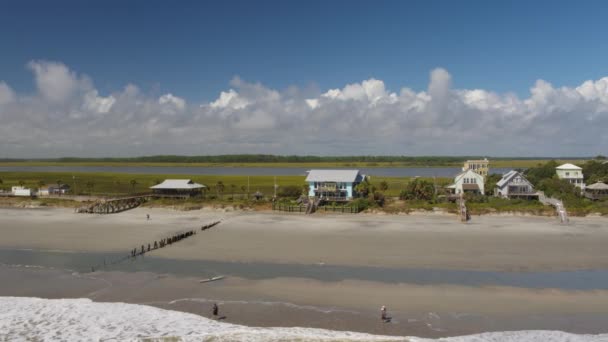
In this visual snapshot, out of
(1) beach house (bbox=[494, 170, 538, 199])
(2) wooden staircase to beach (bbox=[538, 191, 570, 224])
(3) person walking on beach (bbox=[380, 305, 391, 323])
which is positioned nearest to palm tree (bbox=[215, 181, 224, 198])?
(1) beach house (bbox=[494, 170, 538, 199])

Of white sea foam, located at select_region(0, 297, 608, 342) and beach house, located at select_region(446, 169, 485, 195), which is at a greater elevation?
beach house, located at select_region(446, 169, 485, 195)

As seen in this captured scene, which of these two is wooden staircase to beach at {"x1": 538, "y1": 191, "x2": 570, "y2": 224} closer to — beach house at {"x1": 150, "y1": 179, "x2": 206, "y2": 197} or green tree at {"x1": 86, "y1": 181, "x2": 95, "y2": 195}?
beach house at {"x1": 150, "y1": 179, "x2": 206, "y2": 197}

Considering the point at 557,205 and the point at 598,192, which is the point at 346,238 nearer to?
the point at 557,205

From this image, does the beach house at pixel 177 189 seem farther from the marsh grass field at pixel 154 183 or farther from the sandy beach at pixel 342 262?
the sandy beach at pixel 342 262

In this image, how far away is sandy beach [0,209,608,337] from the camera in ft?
71.2

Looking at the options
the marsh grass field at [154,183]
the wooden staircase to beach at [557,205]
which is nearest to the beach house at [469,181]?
the wooden staircase to beach at [557,205]

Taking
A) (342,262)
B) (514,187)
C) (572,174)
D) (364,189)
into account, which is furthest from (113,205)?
(572,174)

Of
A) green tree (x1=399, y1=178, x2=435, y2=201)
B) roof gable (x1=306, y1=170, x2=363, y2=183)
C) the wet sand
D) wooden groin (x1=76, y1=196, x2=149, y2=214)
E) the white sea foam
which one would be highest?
roof gable (x1=306, y1=170, x2=363, y2=183)

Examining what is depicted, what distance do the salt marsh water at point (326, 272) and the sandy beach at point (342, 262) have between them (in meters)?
0.78

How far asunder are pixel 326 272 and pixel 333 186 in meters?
32.0

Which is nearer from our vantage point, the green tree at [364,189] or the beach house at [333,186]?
the green tree at [364,189]

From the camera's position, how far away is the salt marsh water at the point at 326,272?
88.9ft

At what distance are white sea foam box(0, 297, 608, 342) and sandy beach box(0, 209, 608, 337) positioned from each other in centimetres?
92

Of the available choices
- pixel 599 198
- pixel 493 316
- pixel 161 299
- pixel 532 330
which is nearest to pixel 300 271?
pixel 161 299
